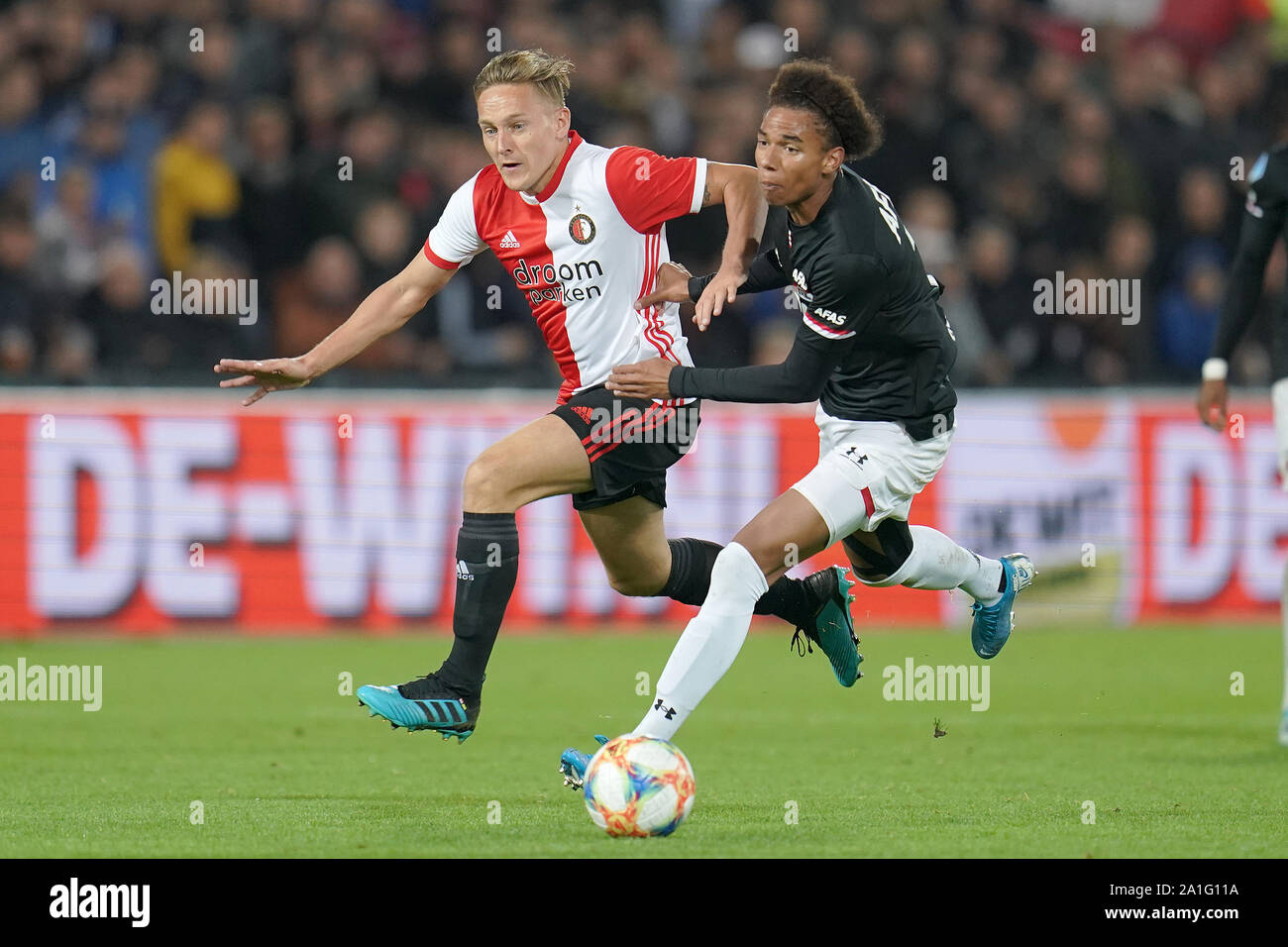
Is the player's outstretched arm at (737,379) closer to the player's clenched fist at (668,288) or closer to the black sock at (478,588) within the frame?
the player's clenched fist at (668,288)

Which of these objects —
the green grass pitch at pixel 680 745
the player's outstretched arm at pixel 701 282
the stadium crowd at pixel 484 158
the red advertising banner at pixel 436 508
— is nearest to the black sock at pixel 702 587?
the green grass pitch at pixel 680 745

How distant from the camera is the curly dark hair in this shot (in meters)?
6.24

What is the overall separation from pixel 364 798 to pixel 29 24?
8.40 meters

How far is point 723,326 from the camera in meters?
13.2

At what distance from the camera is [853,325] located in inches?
248

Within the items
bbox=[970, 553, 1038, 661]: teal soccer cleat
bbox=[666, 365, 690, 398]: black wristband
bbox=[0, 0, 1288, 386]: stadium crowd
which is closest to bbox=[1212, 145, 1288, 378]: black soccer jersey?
bbox=[970, 553, 1038, 661]: teal soccer cleat

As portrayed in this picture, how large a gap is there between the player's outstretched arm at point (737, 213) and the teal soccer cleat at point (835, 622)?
1429 millimetres

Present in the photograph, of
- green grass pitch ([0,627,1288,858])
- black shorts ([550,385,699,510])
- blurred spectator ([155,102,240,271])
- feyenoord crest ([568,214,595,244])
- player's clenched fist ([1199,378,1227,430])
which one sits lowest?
green grass pitch ([0,627,1288,858])

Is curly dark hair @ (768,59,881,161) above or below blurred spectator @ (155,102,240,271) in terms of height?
below

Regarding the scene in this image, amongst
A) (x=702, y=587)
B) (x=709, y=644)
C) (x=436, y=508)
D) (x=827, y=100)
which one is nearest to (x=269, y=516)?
(x=436, y=508)

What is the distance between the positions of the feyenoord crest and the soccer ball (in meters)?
1.91

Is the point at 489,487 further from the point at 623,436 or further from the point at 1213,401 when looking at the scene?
the point at 1213,401

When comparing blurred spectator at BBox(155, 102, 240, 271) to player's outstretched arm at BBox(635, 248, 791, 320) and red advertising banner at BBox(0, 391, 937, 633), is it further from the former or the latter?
player's outstretched arm at BBox(635, 248, 791, 320)

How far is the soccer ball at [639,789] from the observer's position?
573 cm
